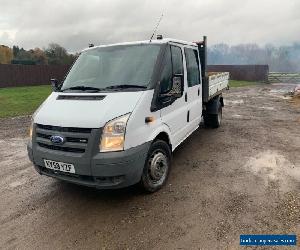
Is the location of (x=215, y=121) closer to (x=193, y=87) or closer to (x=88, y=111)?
(x=193, y=87)

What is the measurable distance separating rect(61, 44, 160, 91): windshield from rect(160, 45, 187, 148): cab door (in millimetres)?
259

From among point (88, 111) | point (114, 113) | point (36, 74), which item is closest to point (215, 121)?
point (114, 113)

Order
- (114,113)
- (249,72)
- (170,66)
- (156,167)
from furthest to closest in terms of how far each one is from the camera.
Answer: (249,72), (170,66), (156,167), (114,113)

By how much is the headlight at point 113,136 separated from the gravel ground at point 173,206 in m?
0.99

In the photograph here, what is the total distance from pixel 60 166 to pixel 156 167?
1.44 m

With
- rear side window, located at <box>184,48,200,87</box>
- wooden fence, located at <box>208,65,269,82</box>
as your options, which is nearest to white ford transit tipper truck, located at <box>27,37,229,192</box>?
rear side window, located at <box>184,48,200,87</box>

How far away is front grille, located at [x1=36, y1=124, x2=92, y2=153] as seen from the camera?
393 cm

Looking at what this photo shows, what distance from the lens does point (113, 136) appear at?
3926mm

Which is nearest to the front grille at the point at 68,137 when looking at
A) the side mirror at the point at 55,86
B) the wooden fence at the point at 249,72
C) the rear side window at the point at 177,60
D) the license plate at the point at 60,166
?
the license plate at the point at 60,166

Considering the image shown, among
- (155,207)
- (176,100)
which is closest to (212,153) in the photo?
(176,100)

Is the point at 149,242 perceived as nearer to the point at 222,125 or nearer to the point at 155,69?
the point at 155,69

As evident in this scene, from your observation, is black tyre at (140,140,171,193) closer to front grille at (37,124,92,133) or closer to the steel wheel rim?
the steel wheel rim

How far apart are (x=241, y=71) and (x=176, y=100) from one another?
3617 centimetres

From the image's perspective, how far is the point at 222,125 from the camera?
9555 millimetres
